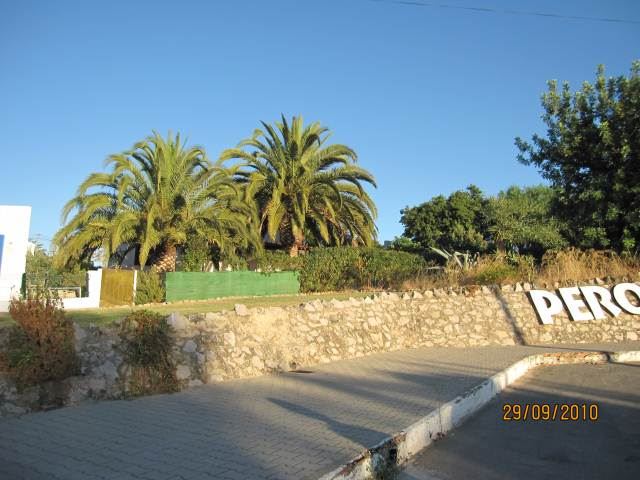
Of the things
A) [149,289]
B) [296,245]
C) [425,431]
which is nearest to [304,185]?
[296,245]

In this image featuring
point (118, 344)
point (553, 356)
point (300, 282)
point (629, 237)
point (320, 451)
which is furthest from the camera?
point (300, 282)

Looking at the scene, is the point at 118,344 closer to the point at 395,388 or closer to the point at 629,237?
the point at 395,388

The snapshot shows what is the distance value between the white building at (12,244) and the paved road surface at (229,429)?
531 inches

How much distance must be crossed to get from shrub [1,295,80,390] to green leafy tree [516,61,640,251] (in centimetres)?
1457

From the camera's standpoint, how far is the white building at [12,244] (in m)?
17.9

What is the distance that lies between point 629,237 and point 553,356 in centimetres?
685

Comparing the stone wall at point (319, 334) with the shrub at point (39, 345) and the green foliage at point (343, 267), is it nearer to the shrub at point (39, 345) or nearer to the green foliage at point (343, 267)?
the shrub at point (39, 345)

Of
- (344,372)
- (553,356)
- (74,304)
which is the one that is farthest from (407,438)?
(74,304)

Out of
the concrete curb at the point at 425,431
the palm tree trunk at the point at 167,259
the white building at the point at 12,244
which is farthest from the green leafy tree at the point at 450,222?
the concrete curb at the point at 425,431

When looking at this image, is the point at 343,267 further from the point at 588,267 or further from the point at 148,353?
the point at 148,353

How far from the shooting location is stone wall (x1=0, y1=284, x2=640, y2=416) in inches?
263

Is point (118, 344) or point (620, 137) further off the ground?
point (620, 137)

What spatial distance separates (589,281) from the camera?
14.7m
